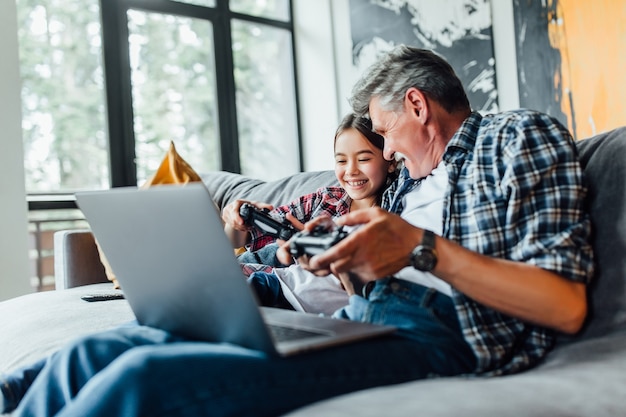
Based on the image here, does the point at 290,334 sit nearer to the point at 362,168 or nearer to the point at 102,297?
the point at 362,168

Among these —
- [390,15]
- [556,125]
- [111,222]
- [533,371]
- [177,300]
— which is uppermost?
[390,15]

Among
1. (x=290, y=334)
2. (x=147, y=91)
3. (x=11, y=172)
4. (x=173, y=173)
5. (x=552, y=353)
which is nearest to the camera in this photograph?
(x=290, y=334)

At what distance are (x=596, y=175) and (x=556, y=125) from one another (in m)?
0.13

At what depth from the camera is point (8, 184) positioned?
337 centimetres

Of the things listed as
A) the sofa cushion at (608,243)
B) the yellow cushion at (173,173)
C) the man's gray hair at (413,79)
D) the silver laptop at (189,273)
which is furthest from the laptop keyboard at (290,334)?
the yellow cushion at (173,173)

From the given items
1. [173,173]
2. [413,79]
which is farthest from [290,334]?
[173,173]

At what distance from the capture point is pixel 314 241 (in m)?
1.04

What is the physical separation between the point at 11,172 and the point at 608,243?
118 inches

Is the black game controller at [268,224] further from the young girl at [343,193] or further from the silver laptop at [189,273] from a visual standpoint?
the silver laptop at [189,273]

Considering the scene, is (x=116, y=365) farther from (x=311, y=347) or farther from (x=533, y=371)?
(x=533, y=371)

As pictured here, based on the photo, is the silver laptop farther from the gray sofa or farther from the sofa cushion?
the sofa cushion

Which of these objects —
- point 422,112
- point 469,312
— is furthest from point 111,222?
point 422,112

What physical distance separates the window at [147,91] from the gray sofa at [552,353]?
220 cm

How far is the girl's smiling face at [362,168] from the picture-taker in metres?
1.86
